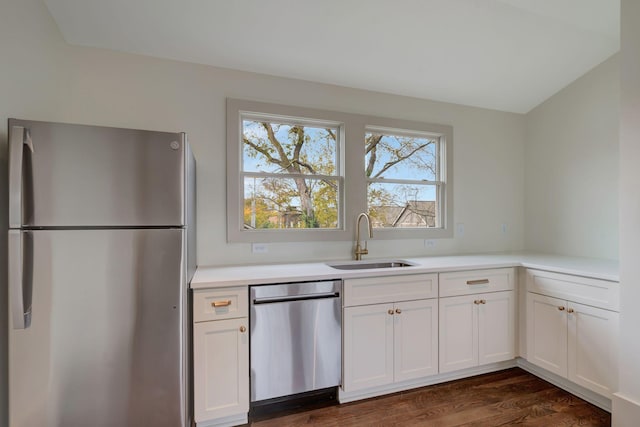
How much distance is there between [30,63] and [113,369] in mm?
1654

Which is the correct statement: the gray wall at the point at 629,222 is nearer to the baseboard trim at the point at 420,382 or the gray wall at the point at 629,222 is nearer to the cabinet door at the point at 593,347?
the cabinet door at the point at 593,347

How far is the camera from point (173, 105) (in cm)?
224

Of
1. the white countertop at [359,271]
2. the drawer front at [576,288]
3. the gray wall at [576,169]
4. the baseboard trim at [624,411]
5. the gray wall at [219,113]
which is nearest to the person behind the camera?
the gray wall at [219,113]

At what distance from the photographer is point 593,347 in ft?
6.67

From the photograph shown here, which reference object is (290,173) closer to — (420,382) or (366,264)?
(366,264)

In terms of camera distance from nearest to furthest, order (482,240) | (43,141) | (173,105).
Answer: (43,141) < (173,105) < (482,240)

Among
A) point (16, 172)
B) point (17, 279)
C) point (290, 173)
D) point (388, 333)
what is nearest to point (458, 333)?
point (388, 333)

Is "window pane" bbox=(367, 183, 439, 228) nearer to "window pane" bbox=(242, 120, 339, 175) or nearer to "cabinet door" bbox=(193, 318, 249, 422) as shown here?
"window pane" bbox=(242, 120, 339, 175)

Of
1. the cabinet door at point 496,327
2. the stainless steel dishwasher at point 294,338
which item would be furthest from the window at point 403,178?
the stainless steel dishwasher at point 294,338

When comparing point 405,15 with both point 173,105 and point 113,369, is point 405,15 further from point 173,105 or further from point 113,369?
point 113,369

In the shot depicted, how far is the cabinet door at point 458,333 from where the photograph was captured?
7.51 feet

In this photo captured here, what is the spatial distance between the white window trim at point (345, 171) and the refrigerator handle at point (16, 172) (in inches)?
46.4

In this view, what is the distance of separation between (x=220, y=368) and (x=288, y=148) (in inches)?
67.1

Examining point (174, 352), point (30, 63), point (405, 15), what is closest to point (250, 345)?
point (174, 352)
